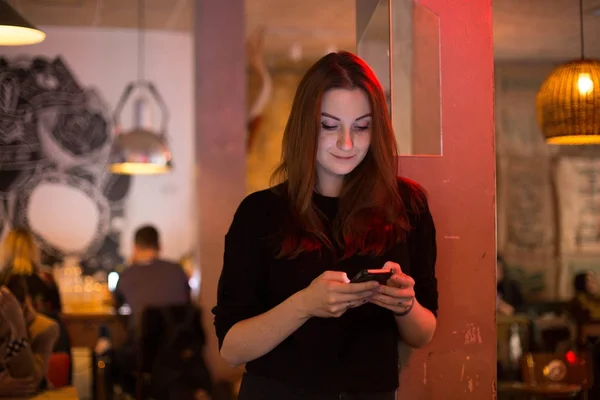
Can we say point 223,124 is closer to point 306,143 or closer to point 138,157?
point 138,157

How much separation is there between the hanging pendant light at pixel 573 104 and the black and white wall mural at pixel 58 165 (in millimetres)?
5237

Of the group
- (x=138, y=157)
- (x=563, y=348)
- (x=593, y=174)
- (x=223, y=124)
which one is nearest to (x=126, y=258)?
(x=138, y=157)

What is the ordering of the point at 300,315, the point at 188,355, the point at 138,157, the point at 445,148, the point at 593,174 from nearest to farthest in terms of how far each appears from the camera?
the point at 300,315 → the point at 445,148 → the point at 188,355 → the point at 138,157 → the point at 593,174

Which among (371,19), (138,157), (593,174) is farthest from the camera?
(593,174)

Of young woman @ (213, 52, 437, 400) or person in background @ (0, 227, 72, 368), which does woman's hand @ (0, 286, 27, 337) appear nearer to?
young woman @ (213, 52, 437, 400)

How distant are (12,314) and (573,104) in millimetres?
3080

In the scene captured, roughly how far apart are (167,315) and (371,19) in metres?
3.64

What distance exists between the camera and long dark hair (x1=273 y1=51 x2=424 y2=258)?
6.46ft

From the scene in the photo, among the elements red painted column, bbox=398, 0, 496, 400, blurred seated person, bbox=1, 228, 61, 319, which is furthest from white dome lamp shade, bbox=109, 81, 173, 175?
red painted column, bbox=398, 0, 496, 400

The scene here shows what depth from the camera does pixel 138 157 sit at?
6891mm

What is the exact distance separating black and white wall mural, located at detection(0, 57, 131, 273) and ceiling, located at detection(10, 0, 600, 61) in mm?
664

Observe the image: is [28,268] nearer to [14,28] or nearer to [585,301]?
[14,28]

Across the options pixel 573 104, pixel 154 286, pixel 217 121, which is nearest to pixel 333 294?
pixel 573 104

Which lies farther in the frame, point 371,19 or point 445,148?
point 371,19
